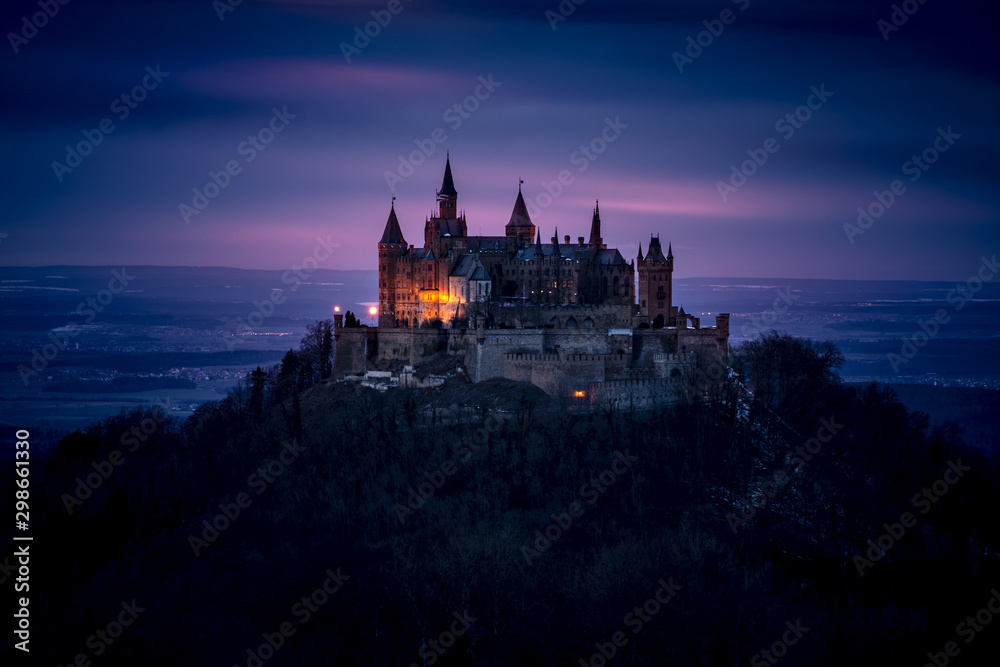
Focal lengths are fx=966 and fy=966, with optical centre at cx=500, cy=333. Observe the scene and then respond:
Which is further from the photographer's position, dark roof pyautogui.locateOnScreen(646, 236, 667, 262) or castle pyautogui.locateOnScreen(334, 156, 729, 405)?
dark roof pyautogui.locateOnScreen(646, 236, 667, 262)

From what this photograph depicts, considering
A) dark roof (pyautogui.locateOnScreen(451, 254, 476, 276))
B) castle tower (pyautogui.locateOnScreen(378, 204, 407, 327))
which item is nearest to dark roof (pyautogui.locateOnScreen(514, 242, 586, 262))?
dark roof (pyautogui.locateOnScreen(451, 254, 476, 276))

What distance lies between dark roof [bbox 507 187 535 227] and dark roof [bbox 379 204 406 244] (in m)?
8.75

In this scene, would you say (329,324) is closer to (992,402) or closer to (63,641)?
(63,641)

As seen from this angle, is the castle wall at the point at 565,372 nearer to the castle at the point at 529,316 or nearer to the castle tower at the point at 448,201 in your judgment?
the castle at the point at 529,316

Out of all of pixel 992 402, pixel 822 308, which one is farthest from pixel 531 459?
pixel 822 308

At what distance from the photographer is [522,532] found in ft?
128

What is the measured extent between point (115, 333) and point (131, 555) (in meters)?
75.4

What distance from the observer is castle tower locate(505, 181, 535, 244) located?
2972 inches

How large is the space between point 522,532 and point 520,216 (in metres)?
40.8

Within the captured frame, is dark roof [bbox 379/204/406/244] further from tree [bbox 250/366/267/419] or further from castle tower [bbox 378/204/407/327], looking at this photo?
tree [bbox 250/366/267/419]

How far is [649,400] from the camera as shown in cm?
5231

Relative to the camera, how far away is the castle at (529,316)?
181ft

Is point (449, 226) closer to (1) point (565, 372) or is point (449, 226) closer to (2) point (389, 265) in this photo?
(2) point (389, 265)

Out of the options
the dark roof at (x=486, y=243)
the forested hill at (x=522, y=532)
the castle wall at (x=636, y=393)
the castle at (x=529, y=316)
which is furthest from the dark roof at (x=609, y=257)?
the castle wall at (x=636, y=393)
